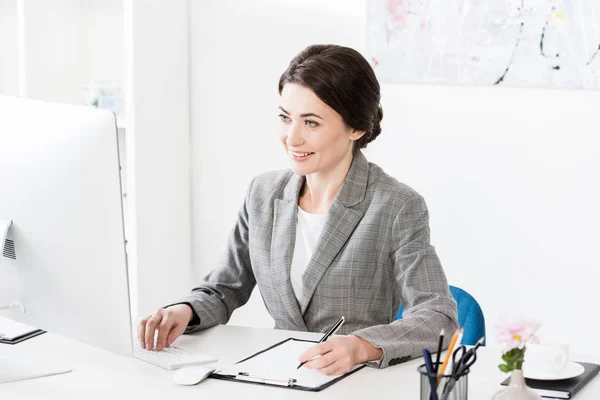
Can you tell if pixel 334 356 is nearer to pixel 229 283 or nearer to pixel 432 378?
pixel 432 378

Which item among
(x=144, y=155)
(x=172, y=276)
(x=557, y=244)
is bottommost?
(x=172, y=276)

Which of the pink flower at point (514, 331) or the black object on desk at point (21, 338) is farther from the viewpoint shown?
the black object on desk at point (21, 338)

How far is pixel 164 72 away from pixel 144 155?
35 cm

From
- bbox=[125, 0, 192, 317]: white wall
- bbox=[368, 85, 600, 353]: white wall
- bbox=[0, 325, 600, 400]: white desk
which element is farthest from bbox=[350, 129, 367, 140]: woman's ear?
bbox=[125, 0, 192, 317]: white wall

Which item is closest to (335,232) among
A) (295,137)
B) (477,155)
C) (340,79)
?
(295,137)

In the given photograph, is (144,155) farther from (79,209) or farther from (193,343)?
(79,209)

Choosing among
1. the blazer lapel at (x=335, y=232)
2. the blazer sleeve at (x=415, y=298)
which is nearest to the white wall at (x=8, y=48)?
the blazer lapel at (x=335, y=232)

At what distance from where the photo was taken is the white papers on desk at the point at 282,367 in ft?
5.90

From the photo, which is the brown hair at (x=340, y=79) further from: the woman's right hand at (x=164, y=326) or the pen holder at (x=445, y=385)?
the pen holder at (x=445, y=385)

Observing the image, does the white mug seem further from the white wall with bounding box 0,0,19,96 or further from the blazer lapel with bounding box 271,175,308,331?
the white wall with bounding box 0,0,19,96

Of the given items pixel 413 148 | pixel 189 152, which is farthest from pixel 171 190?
pixel 413 148

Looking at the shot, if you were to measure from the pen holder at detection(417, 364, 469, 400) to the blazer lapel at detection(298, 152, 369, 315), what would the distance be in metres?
0.69

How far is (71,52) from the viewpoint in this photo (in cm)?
389

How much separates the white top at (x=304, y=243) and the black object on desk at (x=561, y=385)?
632 millimetres
